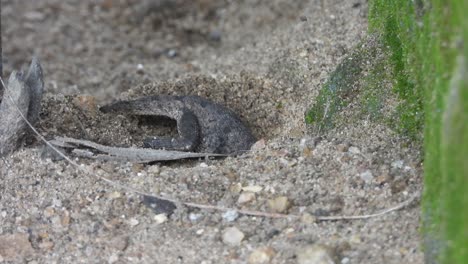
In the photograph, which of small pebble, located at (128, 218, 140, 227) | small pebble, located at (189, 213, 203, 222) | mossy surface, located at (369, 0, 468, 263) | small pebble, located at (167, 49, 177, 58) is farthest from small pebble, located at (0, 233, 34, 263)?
small pebble, located at (167, 49, 177, 58)

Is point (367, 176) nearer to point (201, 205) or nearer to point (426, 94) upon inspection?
point (426, 94)

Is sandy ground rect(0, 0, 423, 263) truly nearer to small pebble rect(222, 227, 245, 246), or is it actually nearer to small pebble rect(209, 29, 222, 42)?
small pebble rect(222, 227, 245, 246)

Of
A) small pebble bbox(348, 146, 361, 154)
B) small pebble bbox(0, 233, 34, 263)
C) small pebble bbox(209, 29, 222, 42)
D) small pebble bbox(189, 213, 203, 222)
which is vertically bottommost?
small pebble bbox(0, 233, 34, 263)

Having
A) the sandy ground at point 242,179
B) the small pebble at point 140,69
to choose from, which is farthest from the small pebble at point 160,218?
the small pebble at point 140,69

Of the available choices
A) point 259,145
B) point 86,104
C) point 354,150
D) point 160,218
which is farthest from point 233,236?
point 86,104

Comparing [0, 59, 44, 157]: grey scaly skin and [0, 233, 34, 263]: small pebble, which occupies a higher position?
[0, 59, 44, 157]: grey scaly skin

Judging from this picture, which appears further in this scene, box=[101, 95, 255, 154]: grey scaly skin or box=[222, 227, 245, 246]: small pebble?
box=[101, 95, 255, 154]: grey scaly skin

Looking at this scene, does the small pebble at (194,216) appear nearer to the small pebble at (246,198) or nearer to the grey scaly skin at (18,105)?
the small pebble at (246,198)

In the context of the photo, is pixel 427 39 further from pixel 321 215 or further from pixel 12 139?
pixel 12 139
